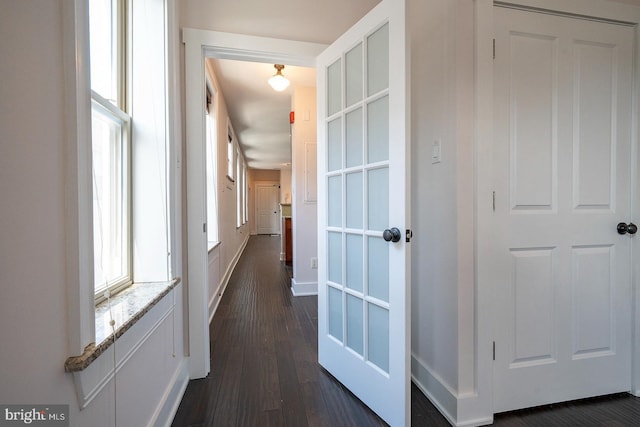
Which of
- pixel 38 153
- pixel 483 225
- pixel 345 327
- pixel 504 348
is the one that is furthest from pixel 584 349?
pixel 38 153

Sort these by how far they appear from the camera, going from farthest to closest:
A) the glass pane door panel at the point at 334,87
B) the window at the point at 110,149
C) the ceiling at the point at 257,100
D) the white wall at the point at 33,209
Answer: the ceiling at the point at 257,100 < the glass pane door panel at the point at 334,87 < the window at the point at 110,149 < the white wall at the point at 33,209

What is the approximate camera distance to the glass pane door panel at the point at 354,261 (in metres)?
1.50

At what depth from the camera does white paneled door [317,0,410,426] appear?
1.23 meters

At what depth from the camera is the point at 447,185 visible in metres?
1.37

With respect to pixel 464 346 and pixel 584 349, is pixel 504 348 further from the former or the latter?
pixel 584 349

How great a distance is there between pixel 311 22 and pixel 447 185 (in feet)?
4.65

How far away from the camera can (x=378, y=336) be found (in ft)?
4.51

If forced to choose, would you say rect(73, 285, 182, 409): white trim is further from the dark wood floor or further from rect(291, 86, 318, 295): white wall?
rect(291, 86, 318, 295): white wall

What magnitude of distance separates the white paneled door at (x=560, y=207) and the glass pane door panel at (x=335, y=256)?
2.69 feet

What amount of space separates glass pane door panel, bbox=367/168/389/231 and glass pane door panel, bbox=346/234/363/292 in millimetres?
147

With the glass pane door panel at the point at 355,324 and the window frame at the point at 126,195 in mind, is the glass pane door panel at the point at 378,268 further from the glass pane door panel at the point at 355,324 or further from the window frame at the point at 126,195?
the window frame at the point at 126,195

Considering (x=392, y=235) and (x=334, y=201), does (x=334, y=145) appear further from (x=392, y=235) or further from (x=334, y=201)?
(x=392, y=235)

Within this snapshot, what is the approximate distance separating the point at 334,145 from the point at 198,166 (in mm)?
852

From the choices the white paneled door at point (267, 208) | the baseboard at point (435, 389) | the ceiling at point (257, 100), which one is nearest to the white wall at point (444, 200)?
the baseboard at point (435, 389)
